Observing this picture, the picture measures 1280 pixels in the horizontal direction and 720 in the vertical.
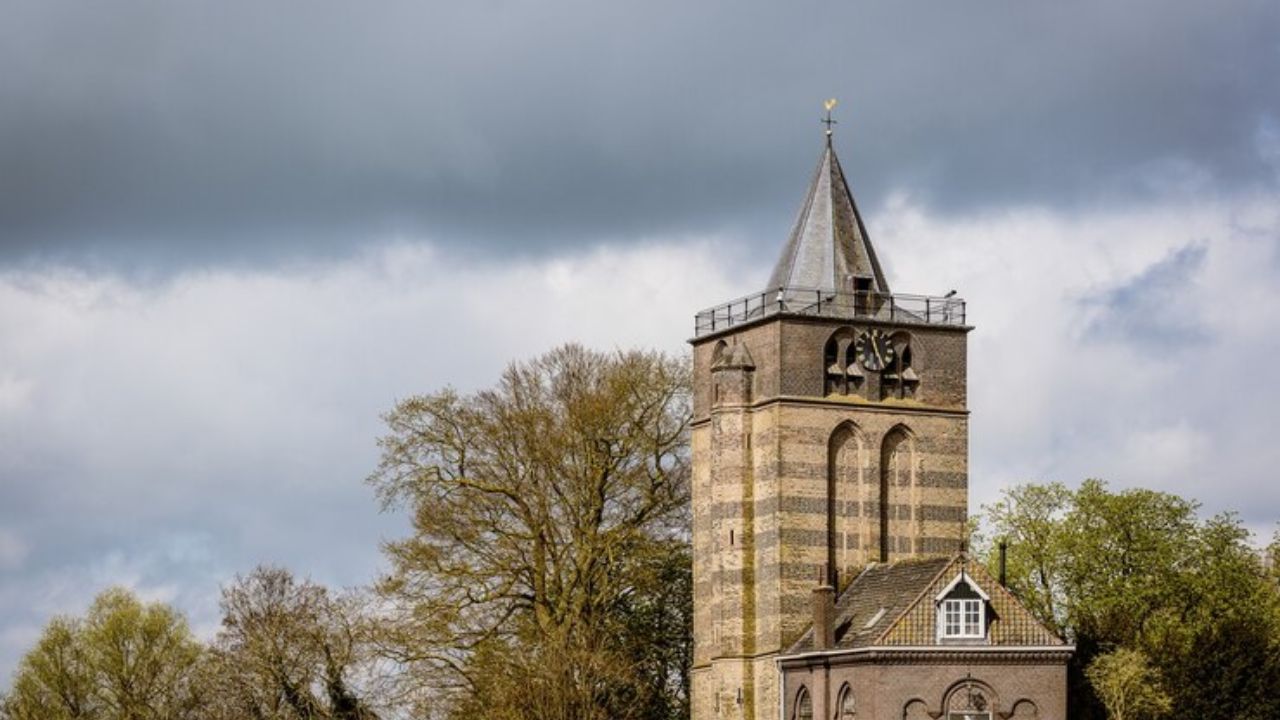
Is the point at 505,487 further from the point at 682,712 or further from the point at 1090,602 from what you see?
the point at 1090,602

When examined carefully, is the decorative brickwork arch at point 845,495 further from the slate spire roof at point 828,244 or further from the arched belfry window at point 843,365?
the slate spire roof at point 828,244

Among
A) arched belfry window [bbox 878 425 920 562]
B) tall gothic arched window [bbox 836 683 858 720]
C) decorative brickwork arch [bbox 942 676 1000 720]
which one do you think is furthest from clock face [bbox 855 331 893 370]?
decorative brickwork arch [bbox 942 676 1000 720]

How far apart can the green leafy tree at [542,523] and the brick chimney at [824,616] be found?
314 inches

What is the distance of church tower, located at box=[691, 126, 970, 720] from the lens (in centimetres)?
7406

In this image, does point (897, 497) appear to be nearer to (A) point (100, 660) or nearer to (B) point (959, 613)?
(B) point (959, 613)

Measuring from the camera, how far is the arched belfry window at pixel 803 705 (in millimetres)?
71250

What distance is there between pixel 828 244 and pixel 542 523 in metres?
11.8

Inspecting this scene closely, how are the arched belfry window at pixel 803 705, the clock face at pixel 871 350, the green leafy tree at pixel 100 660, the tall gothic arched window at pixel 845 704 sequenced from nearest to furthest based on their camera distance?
the tall gothic arched window at pixel 845 704, the arched belfry window at pixel 803 705, the clock face at pixel 871 350, the green leafy tree at pixel 100 660

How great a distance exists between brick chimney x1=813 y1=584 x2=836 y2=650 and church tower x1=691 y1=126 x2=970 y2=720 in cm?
268

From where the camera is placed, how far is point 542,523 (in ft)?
261

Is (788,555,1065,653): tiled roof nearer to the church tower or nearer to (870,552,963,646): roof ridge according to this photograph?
(870,552,963,646): roof ridge

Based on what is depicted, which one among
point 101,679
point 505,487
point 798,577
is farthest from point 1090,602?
point 101,679

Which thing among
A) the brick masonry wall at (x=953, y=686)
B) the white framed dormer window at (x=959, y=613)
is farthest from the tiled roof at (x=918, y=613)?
the brick masonry wall at (x=953, y=686)

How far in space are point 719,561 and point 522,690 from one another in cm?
665
